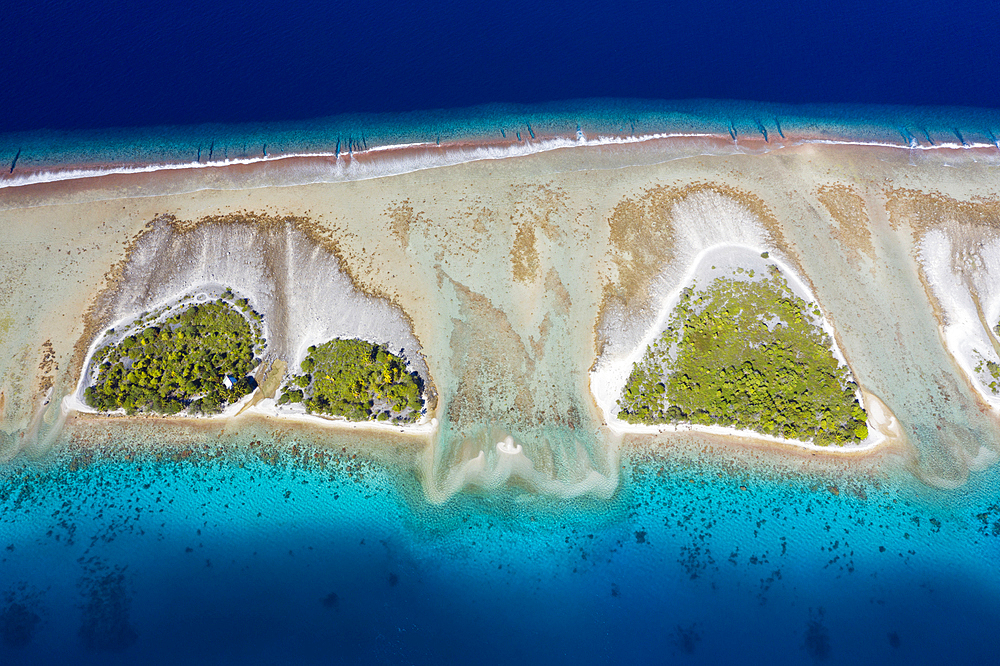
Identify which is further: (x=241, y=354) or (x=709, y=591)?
(x=241, y=354)

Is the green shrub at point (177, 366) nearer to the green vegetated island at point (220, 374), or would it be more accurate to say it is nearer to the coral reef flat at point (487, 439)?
the green vegetated island at point (220, 374)

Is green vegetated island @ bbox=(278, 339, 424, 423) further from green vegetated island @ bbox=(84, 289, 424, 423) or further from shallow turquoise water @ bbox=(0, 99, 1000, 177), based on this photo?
shallow turquoise water @ bbox=(0, 99, 1000, 177)

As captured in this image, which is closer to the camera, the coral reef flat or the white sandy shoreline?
the coral reef flat

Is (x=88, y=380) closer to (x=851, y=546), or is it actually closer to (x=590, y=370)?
(x=590, y=370)

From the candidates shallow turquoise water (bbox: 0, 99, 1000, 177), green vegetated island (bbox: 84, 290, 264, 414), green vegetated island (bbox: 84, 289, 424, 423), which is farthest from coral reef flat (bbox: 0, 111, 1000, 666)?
shallow turquoise water (bbox: 0, 99, 1000, 177)

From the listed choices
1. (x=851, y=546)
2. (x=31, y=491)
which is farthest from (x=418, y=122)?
(x=851, y=546)

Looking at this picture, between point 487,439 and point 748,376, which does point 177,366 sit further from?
point 748,376

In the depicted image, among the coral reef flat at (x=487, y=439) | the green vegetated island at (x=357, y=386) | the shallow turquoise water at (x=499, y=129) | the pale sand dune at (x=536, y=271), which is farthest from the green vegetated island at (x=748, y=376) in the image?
the shallow turquoise water at (x=499, y=129)

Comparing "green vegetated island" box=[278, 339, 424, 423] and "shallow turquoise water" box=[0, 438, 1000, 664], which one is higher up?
"green vegetated island" box=[278, 339, 424, 423]
